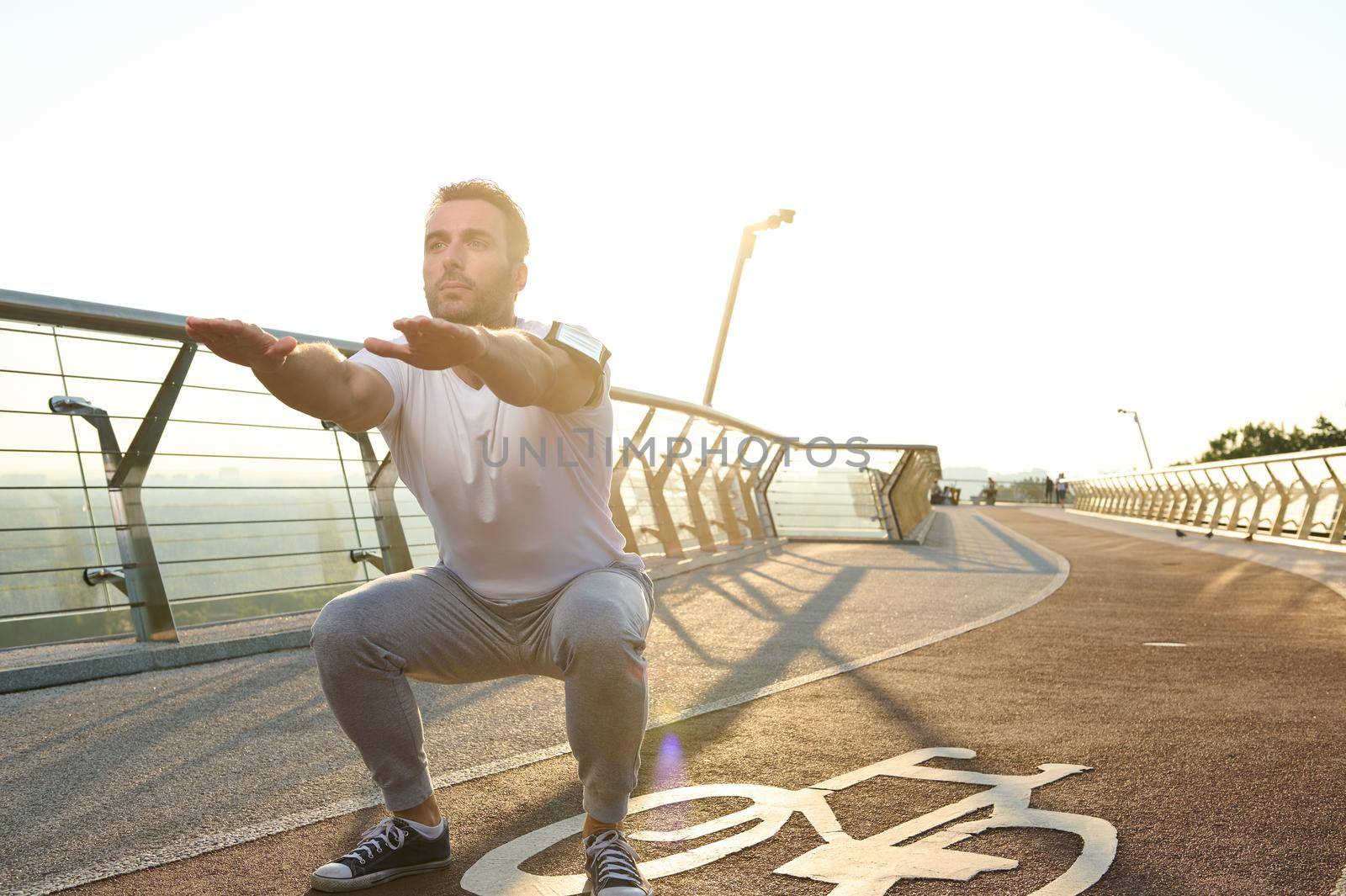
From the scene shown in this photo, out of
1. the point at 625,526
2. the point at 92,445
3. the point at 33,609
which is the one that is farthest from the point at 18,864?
the point at 625,526

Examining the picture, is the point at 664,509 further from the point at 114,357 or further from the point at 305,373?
the point at 305,373

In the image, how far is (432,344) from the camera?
6.81ft

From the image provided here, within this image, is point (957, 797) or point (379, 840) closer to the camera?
point (379, 840)

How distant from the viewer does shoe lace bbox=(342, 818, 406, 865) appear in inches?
101

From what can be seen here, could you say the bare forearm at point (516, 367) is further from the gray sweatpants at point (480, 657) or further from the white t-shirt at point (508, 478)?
the gray sweatpants at point (480, 657)

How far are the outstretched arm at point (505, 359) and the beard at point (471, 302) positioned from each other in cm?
44

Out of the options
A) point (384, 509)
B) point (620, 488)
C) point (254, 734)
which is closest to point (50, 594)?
point (254, 734)

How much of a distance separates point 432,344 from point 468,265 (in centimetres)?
92

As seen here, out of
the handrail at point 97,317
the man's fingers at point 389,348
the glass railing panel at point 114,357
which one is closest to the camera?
the man's fingers at point 389,348

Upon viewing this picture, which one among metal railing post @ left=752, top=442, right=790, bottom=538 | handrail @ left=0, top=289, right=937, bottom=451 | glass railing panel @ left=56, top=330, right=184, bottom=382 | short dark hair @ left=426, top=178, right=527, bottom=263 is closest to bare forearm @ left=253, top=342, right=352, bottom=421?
short dark hair @ left=426, top=178, right=527, bottom=263

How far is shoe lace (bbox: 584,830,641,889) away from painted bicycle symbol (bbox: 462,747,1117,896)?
0.31ft

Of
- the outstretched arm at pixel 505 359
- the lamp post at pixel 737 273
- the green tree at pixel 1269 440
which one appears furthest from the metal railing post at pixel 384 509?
the green tree at pixel 1269 440

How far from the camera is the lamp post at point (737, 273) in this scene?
50.4 ft

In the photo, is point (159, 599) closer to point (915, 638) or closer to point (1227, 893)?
point (915, 638)
